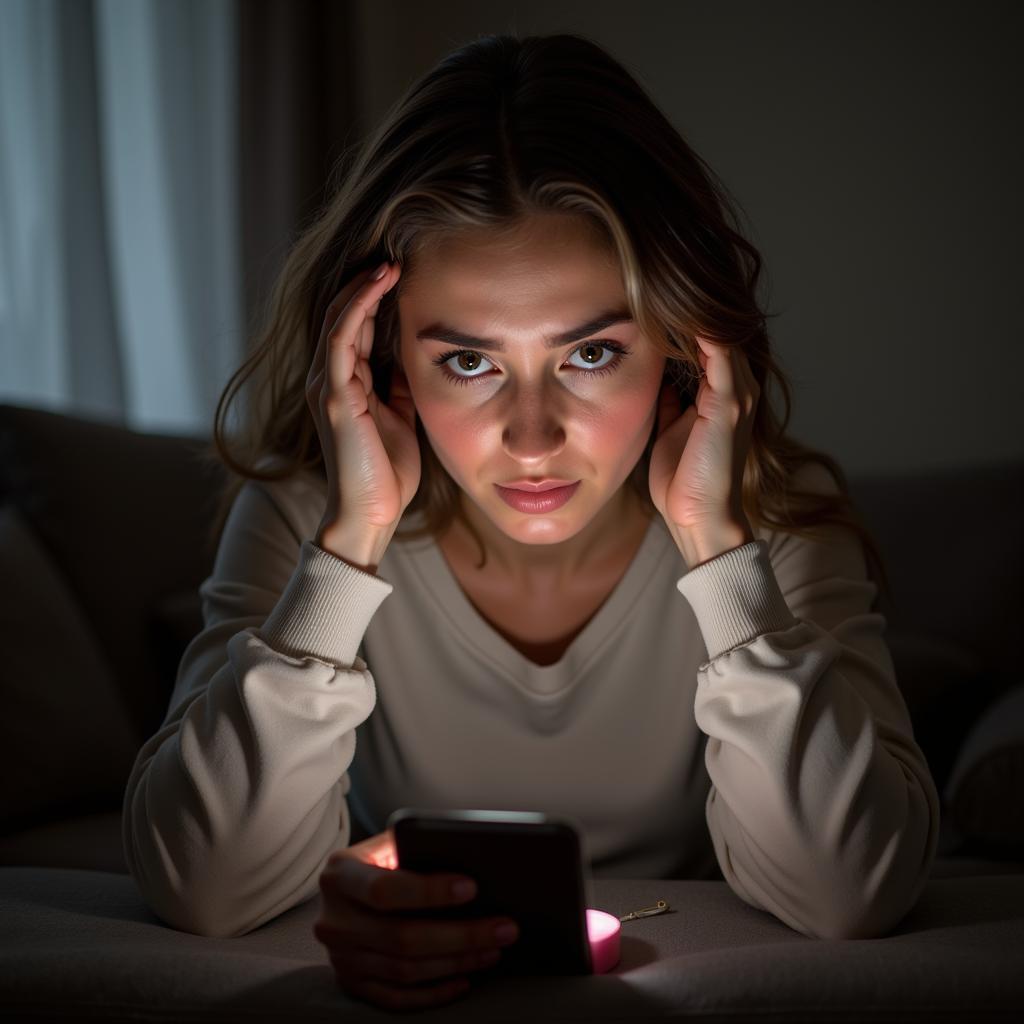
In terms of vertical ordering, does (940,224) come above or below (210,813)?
above

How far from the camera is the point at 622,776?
1.54 m

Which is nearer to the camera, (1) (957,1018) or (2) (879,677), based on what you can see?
(1) (957,1018)

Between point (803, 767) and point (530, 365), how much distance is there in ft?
1.73

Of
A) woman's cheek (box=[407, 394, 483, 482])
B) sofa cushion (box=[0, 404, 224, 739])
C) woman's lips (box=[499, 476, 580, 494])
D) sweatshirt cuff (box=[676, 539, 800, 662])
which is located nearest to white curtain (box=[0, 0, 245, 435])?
sofa cushion (box=[0, 404, 224, 739])

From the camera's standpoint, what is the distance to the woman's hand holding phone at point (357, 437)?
1.38 metres

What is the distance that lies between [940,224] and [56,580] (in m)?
2.45

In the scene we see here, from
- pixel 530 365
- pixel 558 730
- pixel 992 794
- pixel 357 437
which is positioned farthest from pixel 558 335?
pixel 992 794

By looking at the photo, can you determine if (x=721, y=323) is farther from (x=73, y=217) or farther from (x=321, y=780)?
(x=73, y=217)

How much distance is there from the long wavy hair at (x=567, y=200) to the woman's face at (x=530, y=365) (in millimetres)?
29

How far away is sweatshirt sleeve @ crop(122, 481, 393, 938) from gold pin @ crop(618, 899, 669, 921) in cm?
35

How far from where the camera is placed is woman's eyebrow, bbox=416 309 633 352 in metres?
1.32

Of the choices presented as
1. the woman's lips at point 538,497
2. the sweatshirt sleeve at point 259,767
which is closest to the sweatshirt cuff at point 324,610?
the sweatshirt sleeve at point 259,767

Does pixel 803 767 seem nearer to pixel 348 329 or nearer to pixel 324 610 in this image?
pixel 324 610

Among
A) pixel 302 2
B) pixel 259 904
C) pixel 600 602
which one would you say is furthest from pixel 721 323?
pixel 302 2
